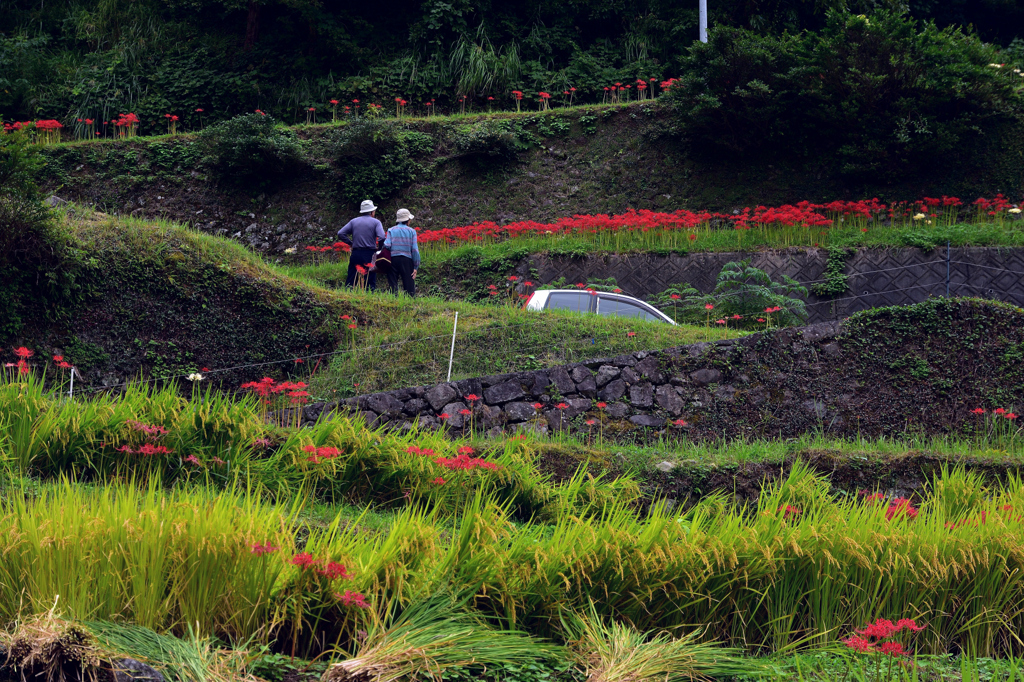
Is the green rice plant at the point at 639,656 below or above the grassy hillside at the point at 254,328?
below

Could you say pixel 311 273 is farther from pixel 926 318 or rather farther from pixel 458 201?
pixel 926 318

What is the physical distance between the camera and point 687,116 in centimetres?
1877

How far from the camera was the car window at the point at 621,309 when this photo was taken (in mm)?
12172

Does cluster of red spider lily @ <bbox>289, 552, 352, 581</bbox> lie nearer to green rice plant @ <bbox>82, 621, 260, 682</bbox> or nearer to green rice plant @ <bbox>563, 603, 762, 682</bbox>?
green rice plant @ <bbox>82, 621, 260, 682</bbox>

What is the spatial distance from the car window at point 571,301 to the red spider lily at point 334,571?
8241 mm

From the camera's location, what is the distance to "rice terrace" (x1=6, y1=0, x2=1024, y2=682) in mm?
4172

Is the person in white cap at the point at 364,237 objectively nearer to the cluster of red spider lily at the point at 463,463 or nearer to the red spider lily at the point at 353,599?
the cluster of red spider lily at the point at 463,463

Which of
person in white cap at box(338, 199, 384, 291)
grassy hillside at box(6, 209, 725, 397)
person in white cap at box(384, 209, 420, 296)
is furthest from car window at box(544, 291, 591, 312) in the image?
person in white cap at box(338, 199, 384, 291)

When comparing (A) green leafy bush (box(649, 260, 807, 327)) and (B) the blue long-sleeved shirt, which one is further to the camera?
(B) the blue long-sleeved shirt

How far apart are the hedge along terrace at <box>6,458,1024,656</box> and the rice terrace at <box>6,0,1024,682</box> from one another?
23 mm

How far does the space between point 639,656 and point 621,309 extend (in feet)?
27.6

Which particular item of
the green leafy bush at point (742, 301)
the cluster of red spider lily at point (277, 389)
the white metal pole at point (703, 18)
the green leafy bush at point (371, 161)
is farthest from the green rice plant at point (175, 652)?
the white metal pole at point (703, 18)

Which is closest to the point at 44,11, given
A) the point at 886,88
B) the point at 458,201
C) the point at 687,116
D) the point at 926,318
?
the point at 458,201

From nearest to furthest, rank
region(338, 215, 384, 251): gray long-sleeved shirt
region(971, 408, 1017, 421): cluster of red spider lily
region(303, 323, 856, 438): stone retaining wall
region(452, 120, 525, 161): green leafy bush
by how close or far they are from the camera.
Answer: region(303, 323, 856, 438): stone retaining wall → region(971, 408, 1017, 421): cluster of red spider lily → region(338, 215, 384, 251): gray long-sleeved shirt → region(452, 120, 525, 161): green leafy bush
